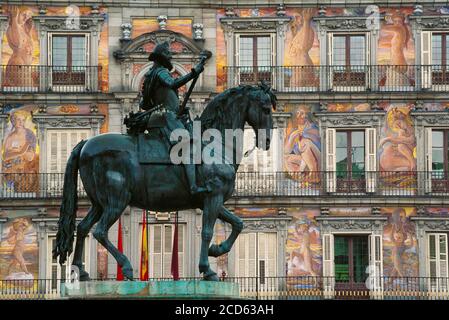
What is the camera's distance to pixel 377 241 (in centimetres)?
4609

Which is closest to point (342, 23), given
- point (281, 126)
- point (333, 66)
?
point (333, 66)

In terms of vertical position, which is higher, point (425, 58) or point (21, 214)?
point (425, 58)

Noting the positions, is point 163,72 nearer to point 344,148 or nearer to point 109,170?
point 109,170

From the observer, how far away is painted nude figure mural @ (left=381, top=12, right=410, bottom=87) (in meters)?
46.9

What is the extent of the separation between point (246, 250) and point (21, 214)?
7.53 meters

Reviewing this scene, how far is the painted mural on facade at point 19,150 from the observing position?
46.3 meters

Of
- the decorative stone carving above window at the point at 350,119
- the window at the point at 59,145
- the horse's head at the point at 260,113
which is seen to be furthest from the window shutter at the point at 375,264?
the horse's head at the point at 260,113

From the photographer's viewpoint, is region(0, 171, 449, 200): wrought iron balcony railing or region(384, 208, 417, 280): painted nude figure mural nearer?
region(384, 208, 417, 280): painted nude figure mural

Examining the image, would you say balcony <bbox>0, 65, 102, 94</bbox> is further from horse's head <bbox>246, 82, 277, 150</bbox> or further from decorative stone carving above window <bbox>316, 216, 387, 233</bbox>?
horse's head <bbox>246, 82, 277, 150</bbox>

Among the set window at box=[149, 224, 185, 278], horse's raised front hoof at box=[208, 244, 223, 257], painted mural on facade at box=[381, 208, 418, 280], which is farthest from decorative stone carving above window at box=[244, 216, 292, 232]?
horse's raised front hoof at box=[208, 244, 223, 257]

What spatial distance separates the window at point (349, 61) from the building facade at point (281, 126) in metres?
0.05

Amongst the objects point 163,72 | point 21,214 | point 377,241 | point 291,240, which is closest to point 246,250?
point 291,240

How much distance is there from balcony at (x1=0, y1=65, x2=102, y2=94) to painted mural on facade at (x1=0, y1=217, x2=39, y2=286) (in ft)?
14.8

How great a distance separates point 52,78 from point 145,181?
2755 centimetres
